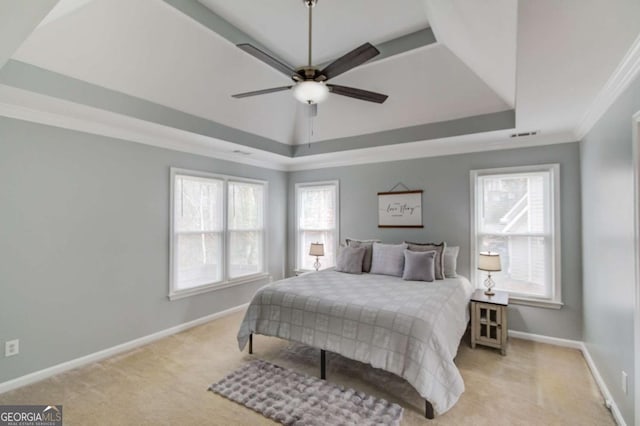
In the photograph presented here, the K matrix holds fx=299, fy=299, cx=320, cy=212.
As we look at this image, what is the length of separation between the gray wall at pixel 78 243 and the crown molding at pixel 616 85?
14.1 ft

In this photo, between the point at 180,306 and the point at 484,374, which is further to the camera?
the point at 180,306

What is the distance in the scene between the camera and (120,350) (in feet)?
11.0

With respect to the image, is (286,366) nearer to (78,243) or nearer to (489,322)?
(489,322)

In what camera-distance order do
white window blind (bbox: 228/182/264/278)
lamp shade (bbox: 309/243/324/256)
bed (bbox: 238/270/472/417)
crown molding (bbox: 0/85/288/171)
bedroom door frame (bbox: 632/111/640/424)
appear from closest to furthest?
bedroom door frame (bbox: 632/111/640/424) < bed (bbox: 238/270/472/417) < crown molding (bbox: 0/85/288/171) < white window blind (bbox: 228/182/264/278) < lamp shade (bbox: 309/243/324/256)

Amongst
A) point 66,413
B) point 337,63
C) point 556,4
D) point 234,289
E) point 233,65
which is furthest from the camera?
point 234,289

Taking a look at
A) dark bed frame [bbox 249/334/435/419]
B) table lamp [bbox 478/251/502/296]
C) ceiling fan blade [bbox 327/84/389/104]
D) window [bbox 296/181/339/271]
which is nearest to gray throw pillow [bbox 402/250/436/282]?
table lamp [bbox 478/251/502/296]

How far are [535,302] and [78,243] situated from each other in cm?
521

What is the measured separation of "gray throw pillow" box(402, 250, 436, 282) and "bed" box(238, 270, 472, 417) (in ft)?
0.35

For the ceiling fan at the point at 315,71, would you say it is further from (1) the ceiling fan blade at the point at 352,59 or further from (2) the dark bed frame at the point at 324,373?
(2) the dark bed frame at the point at 324,373

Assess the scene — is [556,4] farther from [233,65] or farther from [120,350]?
[120,350]

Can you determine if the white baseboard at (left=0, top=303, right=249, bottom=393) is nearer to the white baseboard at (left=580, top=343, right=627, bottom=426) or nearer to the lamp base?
the lamp base

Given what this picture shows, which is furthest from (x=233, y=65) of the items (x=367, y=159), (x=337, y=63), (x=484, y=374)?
(x=484, y=374)

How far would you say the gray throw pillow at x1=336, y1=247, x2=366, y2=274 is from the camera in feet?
13.6

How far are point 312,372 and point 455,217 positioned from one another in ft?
9.12
